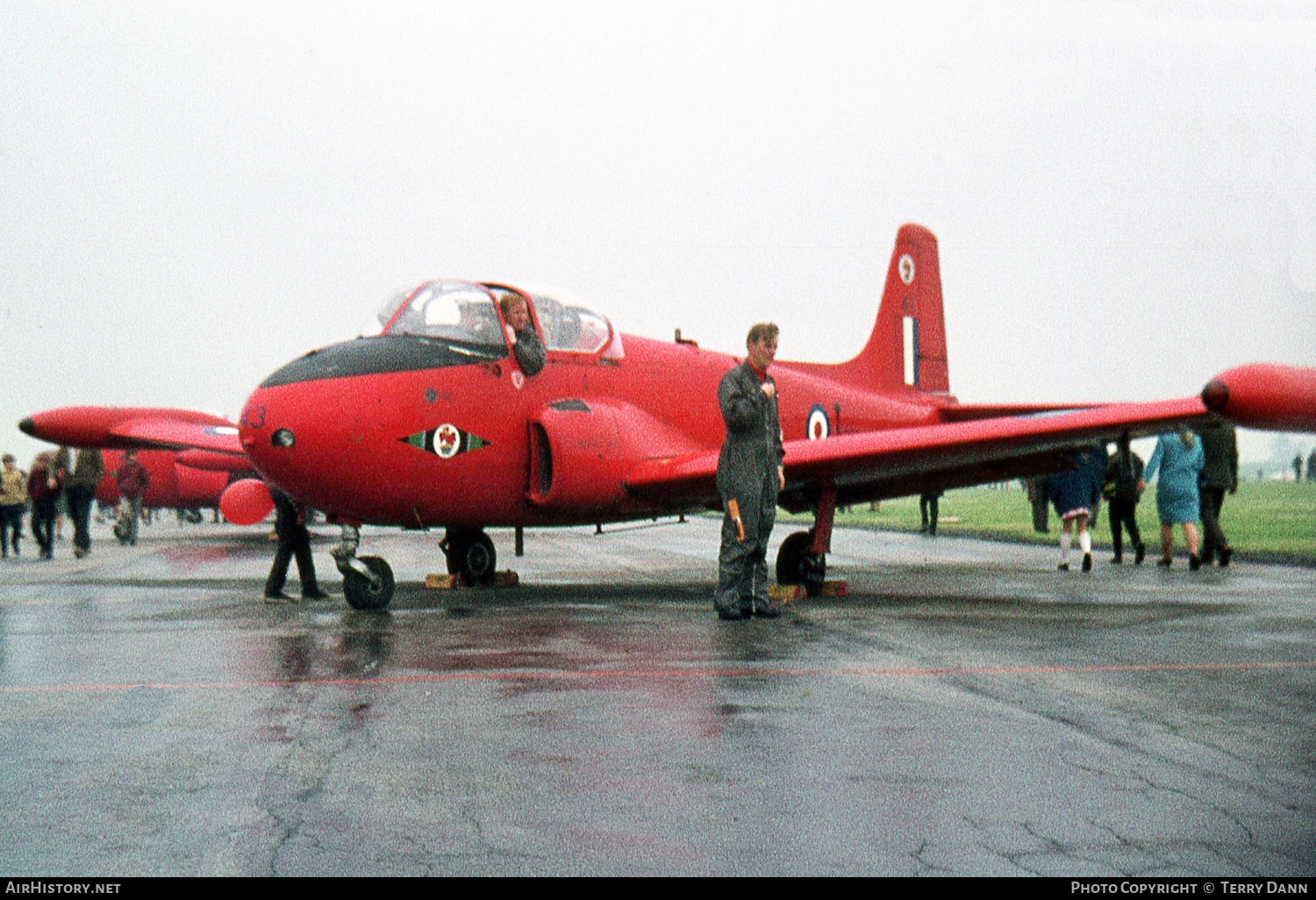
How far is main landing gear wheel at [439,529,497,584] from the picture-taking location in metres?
13.0

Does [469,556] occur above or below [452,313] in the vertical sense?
below

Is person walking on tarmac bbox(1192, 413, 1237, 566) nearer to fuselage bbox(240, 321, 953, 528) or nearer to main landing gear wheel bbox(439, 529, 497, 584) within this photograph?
fuselage bbox(240, 321, 953, 528)

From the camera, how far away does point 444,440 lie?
415 inches

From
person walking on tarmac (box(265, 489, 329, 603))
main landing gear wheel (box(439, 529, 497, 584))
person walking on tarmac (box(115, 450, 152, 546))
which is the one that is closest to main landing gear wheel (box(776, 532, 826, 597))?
main landing gear wheel (box(439, 529, 497, 584))

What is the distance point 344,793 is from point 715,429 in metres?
9.62

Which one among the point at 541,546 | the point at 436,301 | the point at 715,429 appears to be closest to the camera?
the point at 436,301

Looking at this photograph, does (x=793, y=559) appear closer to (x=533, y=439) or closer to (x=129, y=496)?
(x=533, y=439)

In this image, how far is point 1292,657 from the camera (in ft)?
23.4

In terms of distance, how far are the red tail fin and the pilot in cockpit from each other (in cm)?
739

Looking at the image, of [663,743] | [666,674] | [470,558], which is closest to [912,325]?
[470,558]

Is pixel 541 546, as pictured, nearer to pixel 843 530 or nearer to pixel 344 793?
pixel 843 530

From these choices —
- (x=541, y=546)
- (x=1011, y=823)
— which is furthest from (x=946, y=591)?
(x=541, y=546)

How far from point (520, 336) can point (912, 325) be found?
28.8ft

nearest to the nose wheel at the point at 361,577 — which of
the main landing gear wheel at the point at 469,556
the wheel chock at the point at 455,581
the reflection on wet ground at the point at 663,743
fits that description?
the reflection on wet ground at the point at 663,743
